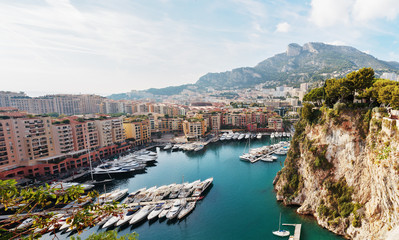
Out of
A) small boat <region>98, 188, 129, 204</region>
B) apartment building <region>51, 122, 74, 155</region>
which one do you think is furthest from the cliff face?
apartment building <region>51, 122, 74, 155</region>

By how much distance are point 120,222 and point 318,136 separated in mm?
24544

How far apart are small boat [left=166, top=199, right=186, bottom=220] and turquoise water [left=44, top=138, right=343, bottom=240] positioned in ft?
2.41

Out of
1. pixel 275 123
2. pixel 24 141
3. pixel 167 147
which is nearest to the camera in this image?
pixel 24 141

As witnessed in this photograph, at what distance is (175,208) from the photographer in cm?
2466

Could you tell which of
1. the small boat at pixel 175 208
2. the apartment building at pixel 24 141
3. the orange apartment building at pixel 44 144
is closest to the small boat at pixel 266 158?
the small boat at pixel 175 208

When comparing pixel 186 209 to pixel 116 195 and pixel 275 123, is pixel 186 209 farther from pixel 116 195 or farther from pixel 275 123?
pixel 275 123

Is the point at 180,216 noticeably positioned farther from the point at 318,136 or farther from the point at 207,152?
the point at 207,152

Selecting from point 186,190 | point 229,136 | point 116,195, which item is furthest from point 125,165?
point 229,136

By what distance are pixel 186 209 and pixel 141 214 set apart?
5364mm

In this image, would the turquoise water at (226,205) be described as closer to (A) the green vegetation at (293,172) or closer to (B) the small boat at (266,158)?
(B) the small boat at (266,158)

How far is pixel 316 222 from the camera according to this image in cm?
2084

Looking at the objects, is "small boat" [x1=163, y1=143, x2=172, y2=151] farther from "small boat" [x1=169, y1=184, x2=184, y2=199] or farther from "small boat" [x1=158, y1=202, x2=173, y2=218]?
"small boat" [x1=158, y1=202, x2=173, y2=218]

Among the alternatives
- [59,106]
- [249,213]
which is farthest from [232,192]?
[59,106]

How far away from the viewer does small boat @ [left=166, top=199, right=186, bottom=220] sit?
23.6 meters
